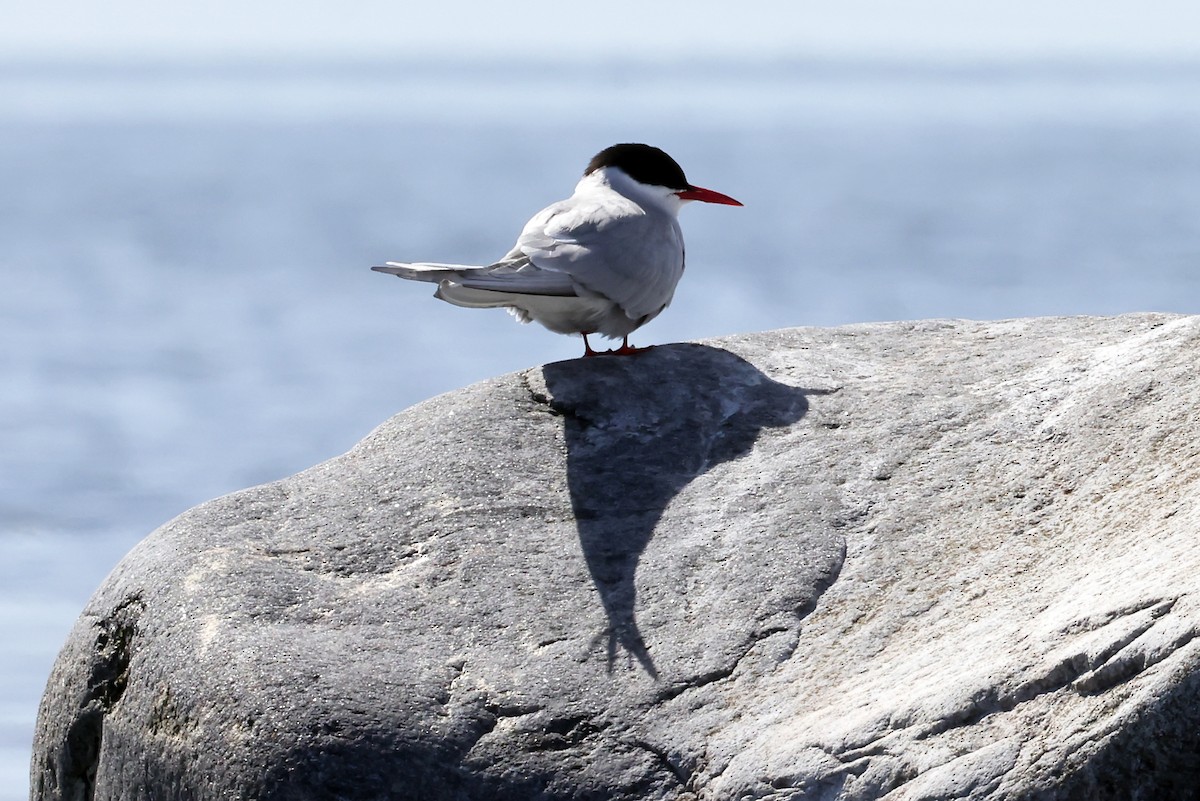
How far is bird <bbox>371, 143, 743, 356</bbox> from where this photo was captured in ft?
15.7

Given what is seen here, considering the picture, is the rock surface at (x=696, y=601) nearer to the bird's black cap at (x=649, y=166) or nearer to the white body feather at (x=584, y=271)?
the white body feather at (x=584, y=271)

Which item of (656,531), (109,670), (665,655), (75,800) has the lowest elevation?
(75,800)

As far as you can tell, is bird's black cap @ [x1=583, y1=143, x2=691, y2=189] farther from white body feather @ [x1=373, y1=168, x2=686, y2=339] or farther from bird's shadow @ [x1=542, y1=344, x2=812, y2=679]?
bird's shadow @ [x1=542, y1=344, x2=812, y2=679]

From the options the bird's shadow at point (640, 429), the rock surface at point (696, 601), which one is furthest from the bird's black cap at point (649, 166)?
the rock surface at point (696, 601)

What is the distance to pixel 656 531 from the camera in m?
4.09

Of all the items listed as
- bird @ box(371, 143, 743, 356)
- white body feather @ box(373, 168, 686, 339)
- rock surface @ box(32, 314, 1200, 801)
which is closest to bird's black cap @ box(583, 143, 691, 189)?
bird @ box(371, 143, 743, 356)

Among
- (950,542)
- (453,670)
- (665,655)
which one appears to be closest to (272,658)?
(453,670)

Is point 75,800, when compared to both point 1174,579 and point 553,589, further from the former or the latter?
point 1174,579

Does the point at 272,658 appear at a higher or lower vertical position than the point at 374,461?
lower

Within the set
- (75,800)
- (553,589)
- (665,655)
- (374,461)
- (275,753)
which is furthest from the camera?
(374,461)

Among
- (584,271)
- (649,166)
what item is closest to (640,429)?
(584,271)

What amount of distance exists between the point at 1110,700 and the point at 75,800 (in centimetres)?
301

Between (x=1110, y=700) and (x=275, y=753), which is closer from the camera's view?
(x=1110, y=700)

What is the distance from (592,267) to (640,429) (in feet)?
2.60
